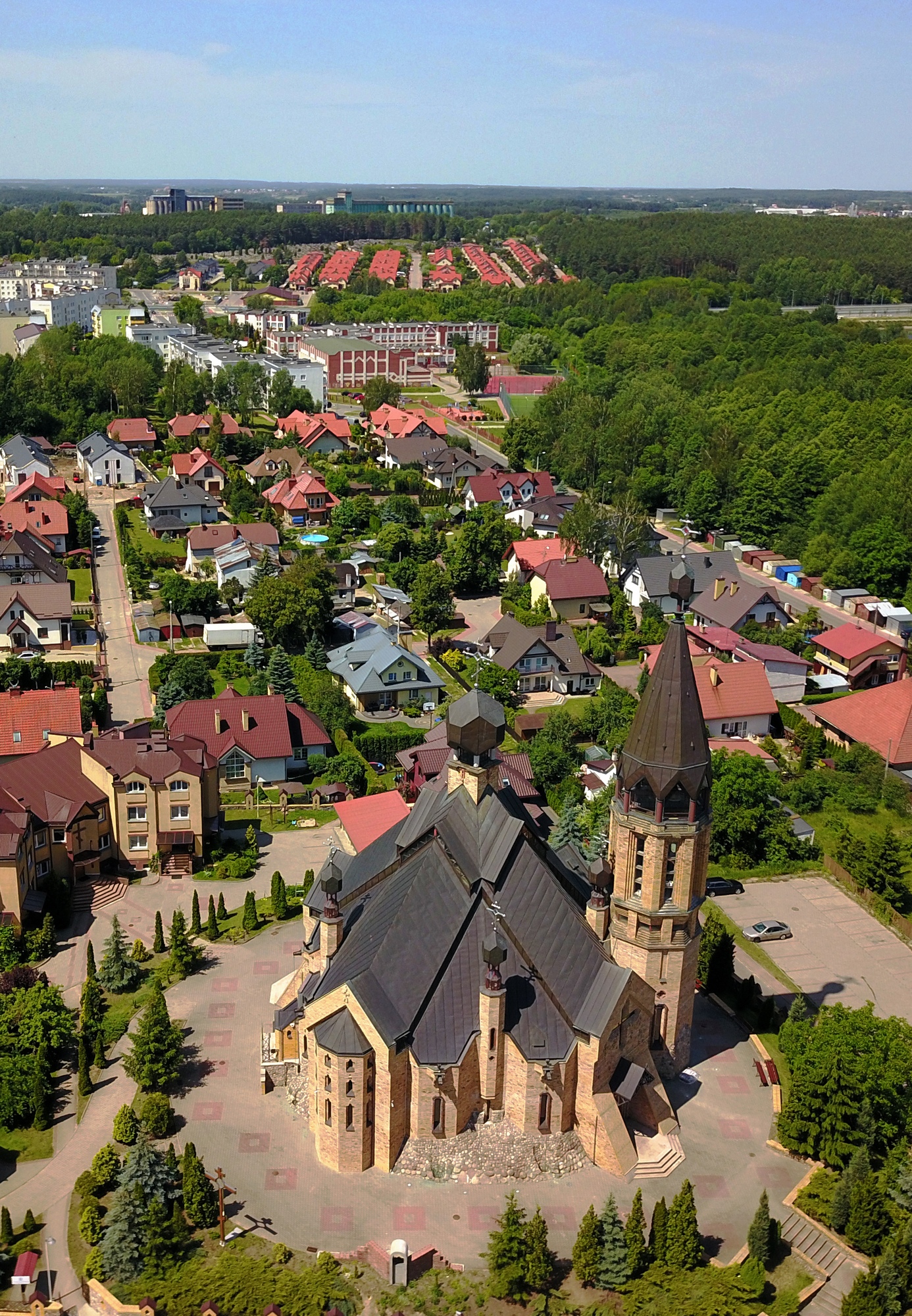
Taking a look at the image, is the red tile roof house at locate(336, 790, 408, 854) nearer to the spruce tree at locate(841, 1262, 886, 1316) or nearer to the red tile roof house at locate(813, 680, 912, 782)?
the spruce tree at locate(841, 1262, 886, 1316)

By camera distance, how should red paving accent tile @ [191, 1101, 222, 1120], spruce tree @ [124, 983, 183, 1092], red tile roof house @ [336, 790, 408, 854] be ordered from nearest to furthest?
red paving accent tile @ [191, 1101, 222, 1120] → spruce tree @ [124, 983, 183, 1092] → red tile roof house @ [336, 790, 408, 854]

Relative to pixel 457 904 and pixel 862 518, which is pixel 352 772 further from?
pixel 862 518

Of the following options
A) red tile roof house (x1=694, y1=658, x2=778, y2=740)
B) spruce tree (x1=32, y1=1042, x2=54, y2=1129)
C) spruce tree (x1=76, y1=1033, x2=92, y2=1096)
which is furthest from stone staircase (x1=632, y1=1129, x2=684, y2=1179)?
red tile roof house (x1=694, y1=658, x2=778, y2=740)

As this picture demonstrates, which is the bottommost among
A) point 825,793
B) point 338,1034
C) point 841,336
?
point 825,793

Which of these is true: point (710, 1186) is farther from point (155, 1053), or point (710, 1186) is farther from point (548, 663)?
point (548, 663)

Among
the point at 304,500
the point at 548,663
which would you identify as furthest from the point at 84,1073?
the point at 304,500

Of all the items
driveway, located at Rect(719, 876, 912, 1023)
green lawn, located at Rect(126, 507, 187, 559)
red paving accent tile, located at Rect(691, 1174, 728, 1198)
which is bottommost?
driveway, located at Rect(719, 876, 912, 1023)

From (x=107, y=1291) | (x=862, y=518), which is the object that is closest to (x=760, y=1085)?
(x=107, y=1291)
